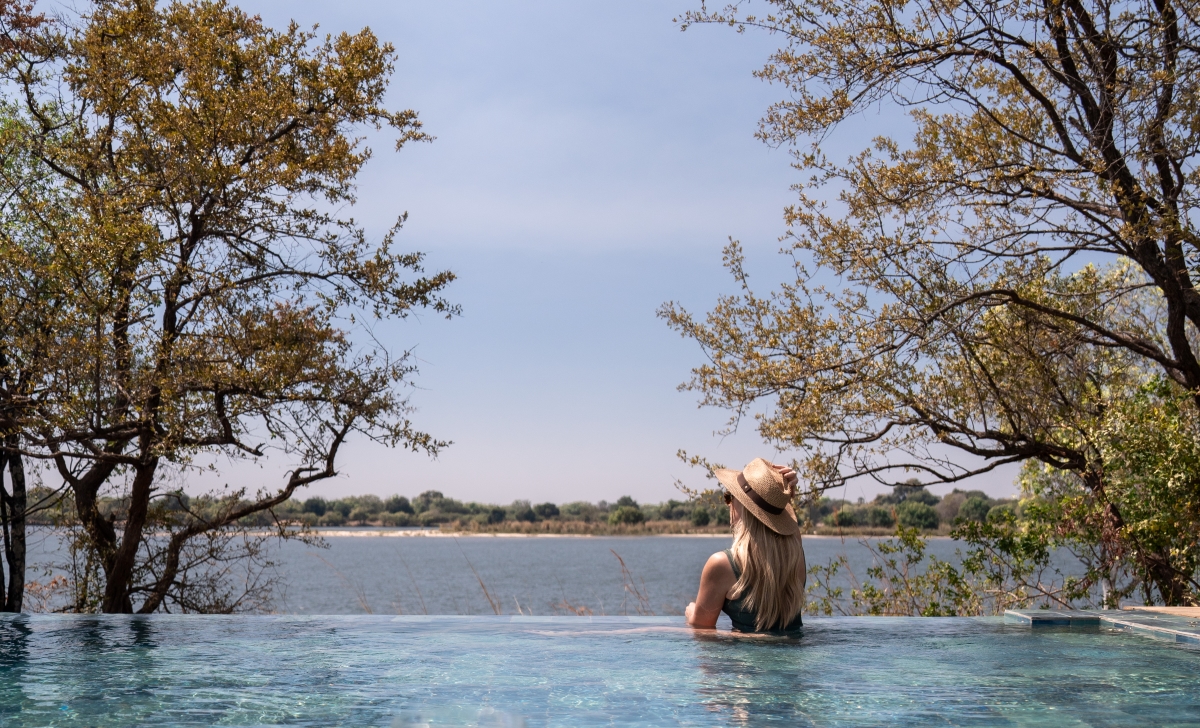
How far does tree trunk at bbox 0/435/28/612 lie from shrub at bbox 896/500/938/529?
9.17m

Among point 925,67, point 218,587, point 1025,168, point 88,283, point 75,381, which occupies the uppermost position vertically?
point 925,67

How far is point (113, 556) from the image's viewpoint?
9641mm

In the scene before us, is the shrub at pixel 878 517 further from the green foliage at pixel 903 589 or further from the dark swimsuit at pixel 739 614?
the dark swimsuit at pixel 739 614

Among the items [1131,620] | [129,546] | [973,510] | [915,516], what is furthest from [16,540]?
[973,510]

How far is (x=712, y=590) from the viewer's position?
5051 mm

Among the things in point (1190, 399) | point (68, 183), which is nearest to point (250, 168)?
point (68, 183)

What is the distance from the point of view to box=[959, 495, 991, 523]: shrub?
31.0ft

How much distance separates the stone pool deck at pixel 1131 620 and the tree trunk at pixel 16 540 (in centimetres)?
962

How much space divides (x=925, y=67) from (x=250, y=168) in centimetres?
631

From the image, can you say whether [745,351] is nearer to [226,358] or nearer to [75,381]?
[226,358]

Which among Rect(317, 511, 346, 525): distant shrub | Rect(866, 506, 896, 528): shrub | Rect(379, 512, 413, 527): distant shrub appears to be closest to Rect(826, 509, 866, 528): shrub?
Rect(866, 506, 896, 528): shrub

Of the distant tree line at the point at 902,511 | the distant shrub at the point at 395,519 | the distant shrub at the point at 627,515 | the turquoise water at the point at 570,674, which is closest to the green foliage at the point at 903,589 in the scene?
the distant tree line at the point at 902,511

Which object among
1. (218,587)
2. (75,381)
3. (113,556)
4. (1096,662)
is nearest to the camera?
(1096,662)

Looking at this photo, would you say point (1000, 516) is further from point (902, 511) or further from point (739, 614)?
point (739, 614)
